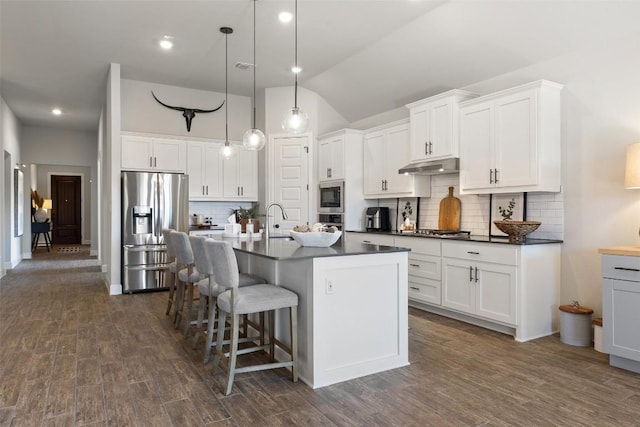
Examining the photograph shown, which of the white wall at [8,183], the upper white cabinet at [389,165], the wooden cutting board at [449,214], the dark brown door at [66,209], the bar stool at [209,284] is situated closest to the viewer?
the bar stool at [209,284]

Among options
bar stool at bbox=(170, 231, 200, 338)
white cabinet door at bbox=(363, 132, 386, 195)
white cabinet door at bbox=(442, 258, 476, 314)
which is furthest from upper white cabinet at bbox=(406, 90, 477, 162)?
bar stool at bbox=(170, 231, 200, 338)

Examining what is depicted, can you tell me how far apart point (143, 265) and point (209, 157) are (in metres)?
1.96

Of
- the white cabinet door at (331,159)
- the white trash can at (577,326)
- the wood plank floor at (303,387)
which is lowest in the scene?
the wood plank floor at (303,387)

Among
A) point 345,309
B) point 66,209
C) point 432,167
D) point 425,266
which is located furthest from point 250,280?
point 66,209

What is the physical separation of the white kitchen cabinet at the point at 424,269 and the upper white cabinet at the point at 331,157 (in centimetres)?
171

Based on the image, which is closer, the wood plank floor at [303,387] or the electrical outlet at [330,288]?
the wood plank floor at [303,387]

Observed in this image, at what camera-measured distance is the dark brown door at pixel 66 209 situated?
546 inches

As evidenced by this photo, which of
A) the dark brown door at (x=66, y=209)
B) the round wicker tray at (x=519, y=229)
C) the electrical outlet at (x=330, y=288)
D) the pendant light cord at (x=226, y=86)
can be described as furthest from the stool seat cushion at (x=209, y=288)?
the dark brown door at (x=66, y=209)

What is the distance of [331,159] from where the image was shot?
6496 millimetres

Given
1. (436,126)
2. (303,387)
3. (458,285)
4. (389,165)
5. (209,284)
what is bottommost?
(303,387)

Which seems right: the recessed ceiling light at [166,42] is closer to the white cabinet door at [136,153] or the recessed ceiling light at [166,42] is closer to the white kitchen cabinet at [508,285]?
the white cabinet door at [136,153]

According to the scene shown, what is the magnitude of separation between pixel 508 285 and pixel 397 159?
2.39 metres

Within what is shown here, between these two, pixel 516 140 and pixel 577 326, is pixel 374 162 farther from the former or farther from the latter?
pixel 577 326

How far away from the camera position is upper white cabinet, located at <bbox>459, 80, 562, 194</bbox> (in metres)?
3.98
